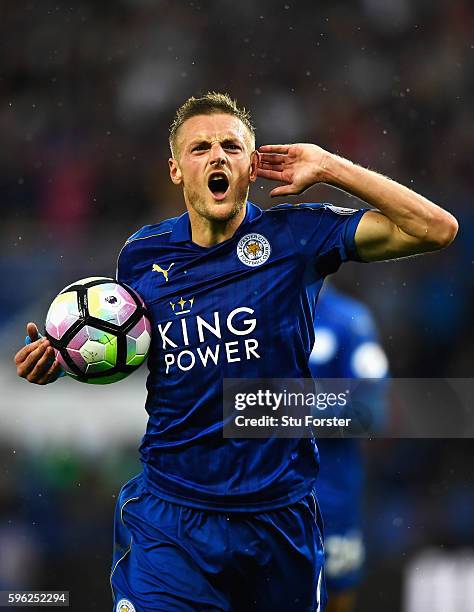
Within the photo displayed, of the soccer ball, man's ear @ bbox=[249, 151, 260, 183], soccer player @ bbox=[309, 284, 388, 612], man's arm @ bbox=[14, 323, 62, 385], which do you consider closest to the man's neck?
man's ear @ bbox=[249, 151, 260, 183]

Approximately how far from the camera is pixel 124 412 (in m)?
6.77

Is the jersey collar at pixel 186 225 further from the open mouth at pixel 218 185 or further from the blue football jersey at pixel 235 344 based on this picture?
the open mouth at pixel 218 185

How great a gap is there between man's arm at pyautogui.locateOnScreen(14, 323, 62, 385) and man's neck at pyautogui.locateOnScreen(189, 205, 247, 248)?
0.63 metres

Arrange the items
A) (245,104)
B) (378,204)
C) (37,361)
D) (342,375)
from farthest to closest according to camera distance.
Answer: (245,104) → (342,375) → (37,361) → (378,204)

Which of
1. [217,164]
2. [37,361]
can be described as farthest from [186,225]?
[37,361]

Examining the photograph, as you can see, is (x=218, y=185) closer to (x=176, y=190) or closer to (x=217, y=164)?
(x=217, y=164)

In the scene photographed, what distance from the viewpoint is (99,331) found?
3414 mm

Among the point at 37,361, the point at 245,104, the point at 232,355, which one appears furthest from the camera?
the point at 245,104

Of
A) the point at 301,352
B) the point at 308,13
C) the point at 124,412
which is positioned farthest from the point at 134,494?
the point at 308,13

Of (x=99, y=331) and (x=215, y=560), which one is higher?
(x=99, y=331)

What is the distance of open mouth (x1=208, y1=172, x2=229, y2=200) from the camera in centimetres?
344

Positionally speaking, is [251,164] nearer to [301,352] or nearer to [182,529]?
[301,352]

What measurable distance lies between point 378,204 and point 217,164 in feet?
1.86

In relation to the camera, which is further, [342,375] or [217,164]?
[342,375]
